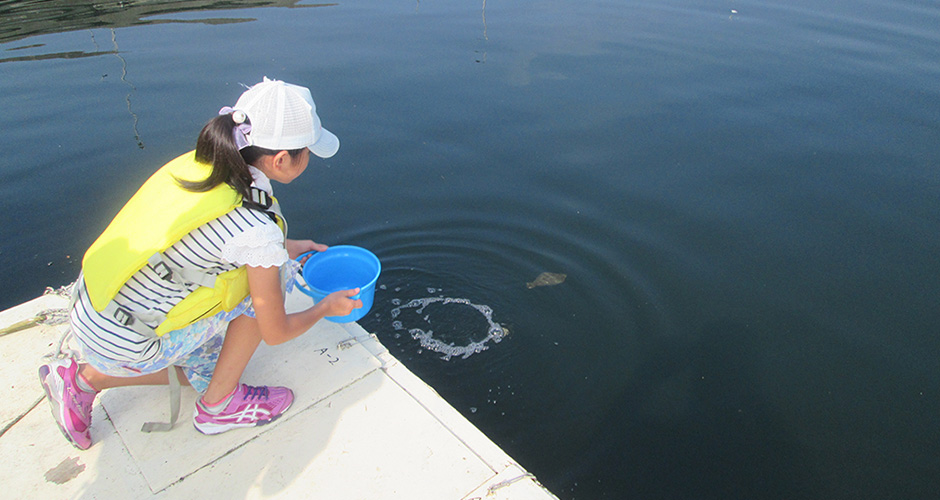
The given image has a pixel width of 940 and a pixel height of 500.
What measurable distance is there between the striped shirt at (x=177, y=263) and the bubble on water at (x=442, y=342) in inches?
54.7

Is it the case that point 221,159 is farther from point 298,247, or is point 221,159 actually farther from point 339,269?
point 339,269

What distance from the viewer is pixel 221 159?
2.02 metres

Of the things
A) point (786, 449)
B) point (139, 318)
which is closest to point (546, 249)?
point (786, 449)

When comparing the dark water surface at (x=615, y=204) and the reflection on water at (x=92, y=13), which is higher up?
the reflection on water at (x=92, y=13)

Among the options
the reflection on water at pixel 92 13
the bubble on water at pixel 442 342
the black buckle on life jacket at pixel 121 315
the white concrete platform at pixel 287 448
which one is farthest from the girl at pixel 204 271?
the reflection on water at pixel 92 13

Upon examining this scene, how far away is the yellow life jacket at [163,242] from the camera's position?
78.1 inches

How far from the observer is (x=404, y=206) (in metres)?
4.49

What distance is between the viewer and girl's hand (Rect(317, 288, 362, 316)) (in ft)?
7.57

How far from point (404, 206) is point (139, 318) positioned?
2.56 meters

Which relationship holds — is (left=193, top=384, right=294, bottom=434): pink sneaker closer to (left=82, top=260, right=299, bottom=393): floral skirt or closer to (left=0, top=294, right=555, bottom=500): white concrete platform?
(left=0, top=294, right=555, bottom=500): white concrete platform

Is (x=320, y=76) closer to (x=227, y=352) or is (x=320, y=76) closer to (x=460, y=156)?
(x=460, y=156)

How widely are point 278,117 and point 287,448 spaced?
123 cm

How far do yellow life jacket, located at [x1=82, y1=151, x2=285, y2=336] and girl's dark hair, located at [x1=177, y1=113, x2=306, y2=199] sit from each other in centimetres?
2

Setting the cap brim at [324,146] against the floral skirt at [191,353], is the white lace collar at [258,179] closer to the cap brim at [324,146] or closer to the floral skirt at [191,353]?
the cap brim at [324,146]
